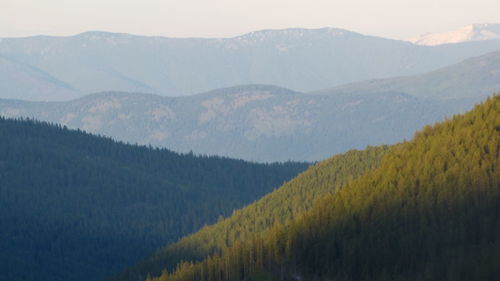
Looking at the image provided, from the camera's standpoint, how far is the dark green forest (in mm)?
152625

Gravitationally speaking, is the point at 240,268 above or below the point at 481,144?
below

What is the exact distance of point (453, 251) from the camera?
489 ft

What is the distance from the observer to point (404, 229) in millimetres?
169250

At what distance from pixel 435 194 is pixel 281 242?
83.4 ft

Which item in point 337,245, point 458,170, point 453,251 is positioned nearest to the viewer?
point 453,251

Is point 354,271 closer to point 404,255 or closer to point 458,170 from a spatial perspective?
point 404,255

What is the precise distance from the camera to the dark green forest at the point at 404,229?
15262 centimetres

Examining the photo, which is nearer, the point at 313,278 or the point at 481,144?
the point at 313,278

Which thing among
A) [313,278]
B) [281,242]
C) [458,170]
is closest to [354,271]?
[313,278]

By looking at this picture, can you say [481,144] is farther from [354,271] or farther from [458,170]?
[354,271]

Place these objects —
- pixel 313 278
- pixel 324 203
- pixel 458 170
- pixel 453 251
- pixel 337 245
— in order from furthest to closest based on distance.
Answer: pixel 324 203 < pixel 458 170 < pixel 337 245 < pixel 313 278 < pixel 453 251

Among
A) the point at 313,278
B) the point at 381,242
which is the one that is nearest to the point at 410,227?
the point at 381,242

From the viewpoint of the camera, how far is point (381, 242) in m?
165

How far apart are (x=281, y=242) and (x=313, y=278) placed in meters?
17.9
